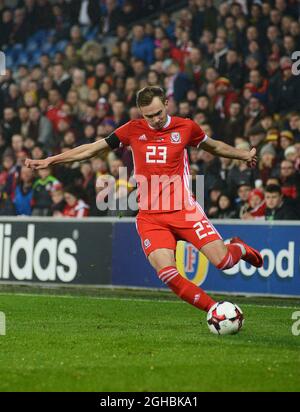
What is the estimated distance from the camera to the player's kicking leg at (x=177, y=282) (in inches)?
385

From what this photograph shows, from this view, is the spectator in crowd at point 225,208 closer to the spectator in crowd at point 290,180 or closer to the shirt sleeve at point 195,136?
the spectator in crowd at point 290,180

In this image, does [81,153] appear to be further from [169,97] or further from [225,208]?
[169,97]

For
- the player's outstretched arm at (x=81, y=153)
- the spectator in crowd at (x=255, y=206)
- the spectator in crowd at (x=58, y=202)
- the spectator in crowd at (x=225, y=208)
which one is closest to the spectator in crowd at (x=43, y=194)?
the spectator in crowd at (x=58, y=202)

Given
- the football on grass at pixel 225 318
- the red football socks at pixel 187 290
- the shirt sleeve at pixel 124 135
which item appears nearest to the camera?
the football on grass at pixel 225 318

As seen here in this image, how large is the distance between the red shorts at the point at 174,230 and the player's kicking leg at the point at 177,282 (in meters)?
0.10

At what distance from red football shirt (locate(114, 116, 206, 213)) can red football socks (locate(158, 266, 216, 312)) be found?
29.8 inches

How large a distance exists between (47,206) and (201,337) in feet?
31.0

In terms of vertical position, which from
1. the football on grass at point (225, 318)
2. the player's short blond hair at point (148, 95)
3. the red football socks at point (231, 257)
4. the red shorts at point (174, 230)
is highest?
the player's short blond hair at point (148, 95)

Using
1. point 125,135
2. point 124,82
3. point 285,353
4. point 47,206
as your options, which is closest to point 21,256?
point 47,206

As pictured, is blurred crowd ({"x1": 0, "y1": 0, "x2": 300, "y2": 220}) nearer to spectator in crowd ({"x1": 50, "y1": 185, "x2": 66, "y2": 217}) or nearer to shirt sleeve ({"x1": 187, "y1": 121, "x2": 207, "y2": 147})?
spectator in crowd ({"x1": 50, "y1": 185, "x2": 66, "y2": 217})

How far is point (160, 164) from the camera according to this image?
10.4 metres

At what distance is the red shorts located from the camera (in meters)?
10.2

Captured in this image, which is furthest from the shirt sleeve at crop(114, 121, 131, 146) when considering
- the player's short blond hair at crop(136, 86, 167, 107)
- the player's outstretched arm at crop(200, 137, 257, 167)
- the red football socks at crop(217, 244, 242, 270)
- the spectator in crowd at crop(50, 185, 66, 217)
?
the spectator in crowd at crop(50, 185, 66, 217)

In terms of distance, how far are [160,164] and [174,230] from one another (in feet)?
2.28
